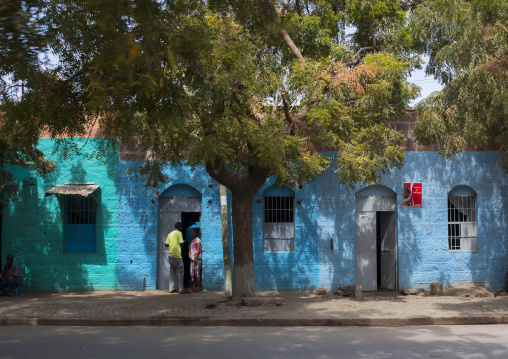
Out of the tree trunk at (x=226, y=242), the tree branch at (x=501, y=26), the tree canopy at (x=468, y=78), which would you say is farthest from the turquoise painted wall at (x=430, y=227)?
the tree branch at (x=501, y=26)

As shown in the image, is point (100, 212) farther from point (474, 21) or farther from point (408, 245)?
point (474, 21)

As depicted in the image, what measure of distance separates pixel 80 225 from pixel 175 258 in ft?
8.93

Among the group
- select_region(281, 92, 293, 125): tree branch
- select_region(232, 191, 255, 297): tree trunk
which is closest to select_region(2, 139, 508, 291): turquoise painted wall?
select_region(232, 191, 255, 297): tree trunk

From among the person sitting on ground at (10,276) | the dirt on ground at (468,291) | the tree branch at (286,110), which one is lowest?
the dirt on ground at (468,291)

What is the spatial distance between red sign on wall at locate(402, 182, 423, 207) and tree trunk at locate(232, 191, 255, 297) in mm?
4649

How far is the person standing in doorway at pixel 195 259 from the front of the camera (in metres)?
13.4

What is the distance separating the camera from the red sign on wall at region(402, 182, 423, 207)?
13.7m

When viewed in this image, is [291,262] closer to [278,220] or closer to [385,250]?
[278,220]

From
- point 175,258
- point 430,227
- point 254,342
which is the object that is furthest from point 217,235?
point 254,342

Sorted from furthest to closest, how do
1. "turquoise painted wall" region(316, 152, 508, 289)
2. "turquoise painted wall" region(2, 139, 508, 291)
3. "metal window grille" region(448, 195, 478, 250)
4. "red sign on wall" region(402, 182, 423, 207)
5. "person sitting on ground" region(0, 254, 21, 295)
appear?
"metal window grille" region(448, 195, 478, 250) < "red sign on wall" region(402, 182, 423, 207) < "turquoise painted wall" region(316, 152, 508, 289) < "turquoise painted wall" region(2, 139, 508, 291) < "person sitting on ground" region(0, 254, 21, 295)

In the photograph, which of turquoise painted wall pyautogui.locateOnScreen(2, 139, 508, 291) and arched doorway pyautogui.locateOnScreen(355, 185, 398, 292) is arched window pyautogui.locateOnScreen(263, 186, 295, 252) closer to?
turquoise painted wall pyautogui.locateOnScreen(2, 139, 508, 291)

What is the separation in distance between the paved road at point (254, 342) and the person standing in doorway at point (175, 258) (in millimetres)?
3683

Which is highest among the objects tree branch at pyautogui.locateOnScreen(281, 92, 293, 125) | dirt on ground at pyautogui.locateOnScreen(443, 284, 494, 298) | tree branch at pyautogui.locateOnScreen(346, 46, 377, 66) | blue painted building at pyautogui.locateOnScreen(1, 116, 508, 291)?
tree branch at pyautogui.locateOnScreen(346, 46, 377, 66)

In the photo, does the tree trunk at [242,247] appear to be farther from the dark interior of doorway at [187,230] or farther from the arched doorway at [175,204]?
the dark interior of doorway at [187,230]
